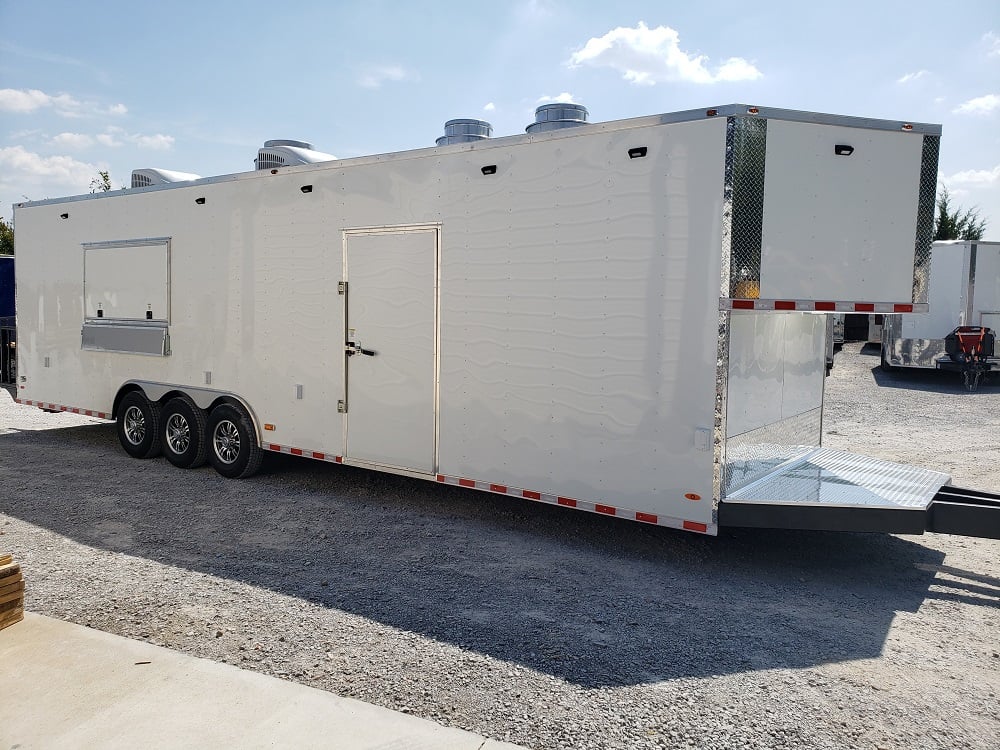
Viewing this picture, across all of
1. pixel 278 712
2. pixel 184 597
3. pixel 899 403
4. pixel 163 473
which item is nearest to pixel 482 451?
pixel 184 597

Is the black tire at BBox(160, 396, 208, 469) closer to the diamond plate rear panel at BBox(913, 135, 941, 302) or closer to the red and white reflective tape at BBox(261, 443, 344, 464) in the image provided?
the red and white reflective tape at BBox(261, 443, 344, 464)

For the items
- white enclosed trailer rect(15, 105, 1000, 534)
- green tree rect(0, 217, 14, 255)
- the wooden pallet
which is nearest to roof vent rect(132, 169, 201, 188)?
white enclosed trailer rect(15, 105, 1000, 534)

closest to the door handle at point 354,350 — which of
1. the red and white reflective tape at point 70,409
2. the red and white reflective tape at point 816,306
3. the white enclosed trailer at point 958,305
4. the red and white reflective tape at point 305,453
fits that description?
the red and white reflective tape at point 305,453

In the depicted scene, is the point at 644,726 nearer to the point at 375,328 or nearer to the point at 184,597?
the point at 184,597

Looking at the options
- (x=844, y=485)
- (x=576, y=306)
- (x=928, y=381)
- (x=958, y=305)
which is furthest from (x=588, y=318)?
(x=928, y=381)

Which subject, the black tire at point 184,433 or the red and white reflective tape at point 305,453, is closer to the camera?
the red and white reflective tape at point 305,453

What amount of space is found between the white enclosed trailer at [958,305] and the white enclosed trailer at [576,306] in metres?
10.7

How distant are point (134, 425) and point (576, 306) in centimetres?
549

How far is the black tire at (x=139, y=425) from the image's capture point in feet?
27.0

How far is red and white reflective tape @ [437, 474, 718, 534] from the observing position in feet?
16.1

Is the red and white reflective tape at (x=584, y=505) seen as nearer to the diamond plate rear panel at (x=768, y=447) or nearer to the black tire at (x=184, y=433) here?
the diamond plate rear panel at (x=768, y=447)

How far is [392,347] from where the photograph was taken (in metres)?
6.36

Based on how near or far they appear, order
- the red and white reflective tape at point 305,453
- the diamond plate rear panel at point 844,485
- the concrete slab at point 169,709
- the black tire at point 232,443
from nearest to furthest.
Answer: the concrete slab at point 169,709
the diamond plate rear panel at point 844,485
the red and white reflective tape at point 305,453
the black tire at point 232,443

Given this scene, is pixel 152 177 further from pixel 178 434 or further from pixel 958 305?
pixel 958 305
